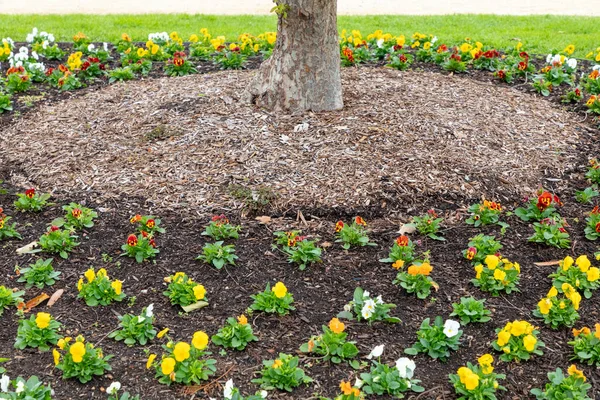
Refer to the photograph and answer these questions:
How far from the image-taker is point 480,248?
4230 millimetres

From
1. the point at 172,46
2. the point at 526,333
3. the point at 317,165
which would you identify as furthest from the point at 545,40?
the point at 526,333

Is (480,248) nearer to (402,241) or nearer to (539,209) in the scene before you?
(402,241)

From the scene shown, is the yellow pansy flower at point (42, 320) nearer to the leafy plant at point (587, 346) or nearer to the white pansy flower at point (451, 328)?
the white pansy flower at point (451, 328)

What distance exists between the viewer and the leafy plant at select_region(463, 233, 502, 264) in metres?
4.18

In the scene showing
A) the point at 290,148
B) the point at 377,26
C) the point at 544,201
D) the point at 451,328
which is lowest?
the point at 451,328

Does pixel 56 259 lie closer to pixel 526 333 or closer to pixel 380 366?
pixel 380 366

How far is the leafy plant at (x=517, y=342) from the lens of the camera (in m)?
3.41

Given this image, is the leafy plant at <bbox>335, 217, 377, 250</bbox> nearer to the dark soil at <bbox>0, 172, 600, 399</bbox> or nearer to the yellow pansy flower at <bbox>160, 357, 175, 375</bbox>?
the dark soil at <bbox>0, 172, 600, 399</bbox>

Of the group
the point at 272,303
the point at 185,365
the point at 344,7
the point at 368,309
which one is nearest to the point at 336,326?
the point at 368,309

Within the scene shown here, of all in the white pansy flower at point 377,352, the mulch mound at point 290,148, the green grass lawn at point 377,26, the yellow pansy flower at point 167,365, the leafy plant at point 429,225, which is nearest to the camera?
the yellow pansy flower at point 167,365

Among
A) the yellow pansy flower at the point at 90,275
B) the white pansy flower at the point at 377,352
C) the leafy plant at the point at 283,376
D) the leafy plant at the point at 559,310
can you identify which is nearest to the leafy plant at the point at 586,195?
the leafy plant at the point at 559,310

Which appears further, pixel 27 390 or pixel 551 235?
pixel 551 235

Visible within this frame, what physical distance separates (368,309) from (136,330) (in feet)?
3.61

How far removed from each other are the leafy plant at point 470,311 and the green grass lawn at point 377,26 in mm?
5589
